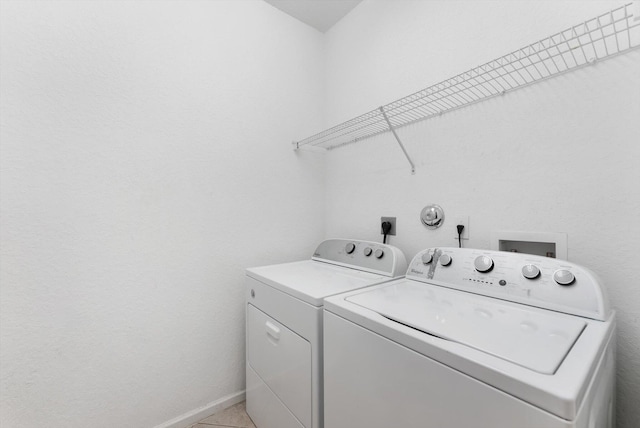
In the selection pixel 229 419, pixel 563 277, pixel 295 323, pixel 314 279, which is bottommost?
pixel 229 419

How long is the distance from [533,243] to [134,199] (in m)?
1.78

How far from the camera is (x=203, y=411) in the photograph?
4.94 ft

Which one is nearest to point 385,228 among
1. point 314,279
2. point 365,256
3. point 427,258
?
point 365,256

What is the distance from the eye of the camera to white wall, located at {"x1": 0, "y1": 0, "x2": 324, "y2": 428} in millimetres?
1106

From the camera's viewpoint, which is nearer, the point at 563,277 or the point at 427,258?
the point at 563,277

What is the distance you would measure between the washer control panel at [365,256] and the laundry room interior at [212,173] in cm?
18

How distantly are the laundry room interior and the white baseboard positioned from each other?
0.02 metres

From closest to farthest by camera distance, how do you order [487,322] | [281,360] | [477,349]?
[477,349] < [487,322] < [281,360]

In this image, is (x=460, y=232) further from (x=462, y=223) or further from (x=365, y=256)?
(x=365, y=256)

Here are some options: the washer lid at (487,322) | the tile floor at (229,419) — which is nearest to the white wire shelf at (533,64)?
the washer lid at (487,322)

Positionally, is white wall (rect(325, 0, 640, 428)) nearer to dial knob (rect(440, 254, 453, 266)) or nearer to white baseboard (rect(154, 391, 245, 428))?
dial knob (rect(440, 254, 453, 266))

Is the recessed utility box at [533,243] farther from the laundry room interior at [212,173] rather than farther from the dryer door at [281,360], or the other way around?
the dryer door at [281,360]

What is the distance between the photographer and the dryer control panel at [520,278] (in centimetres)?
81

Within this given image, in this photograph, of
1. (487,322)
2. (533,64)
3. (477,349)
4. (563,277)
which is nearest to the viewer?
(477,349)
